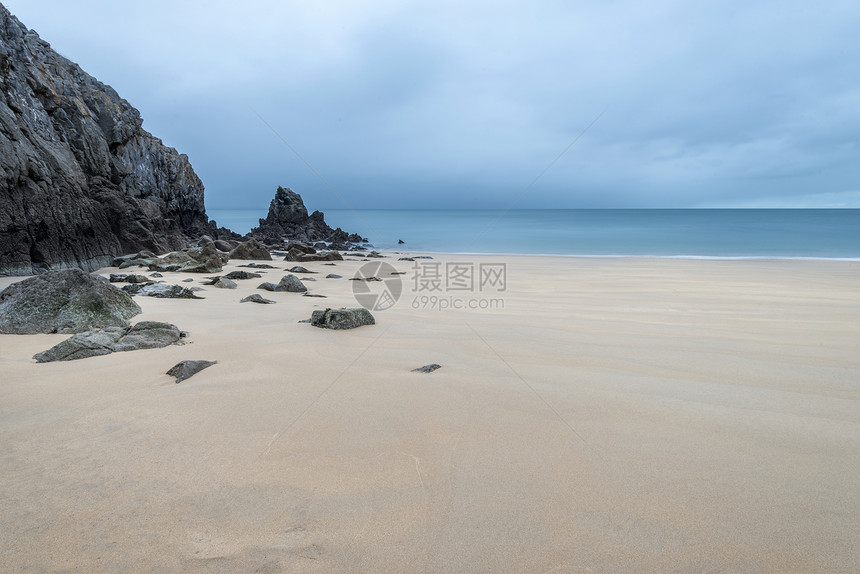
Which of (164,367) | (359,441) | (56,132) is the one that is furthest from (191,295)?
(56,132)

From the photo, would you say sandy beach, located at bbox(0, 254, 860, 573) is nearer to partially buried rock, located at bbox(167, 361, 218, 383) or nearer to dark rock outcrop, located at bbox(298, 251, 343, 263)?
partially buried rock, located at bbox(167, 361, 218, 383)

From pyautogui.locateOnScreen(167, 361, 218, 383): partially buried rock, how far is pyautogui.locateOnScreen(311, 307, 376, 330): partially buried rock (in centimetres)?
138

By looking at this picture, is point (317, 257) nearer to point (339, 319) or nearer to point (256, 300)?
point (256, 300)

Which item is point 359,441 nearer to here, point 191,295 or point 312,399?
point 312,399

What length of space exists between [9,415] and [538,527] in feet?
7.56

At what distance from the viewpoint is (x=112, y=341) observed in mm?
2984

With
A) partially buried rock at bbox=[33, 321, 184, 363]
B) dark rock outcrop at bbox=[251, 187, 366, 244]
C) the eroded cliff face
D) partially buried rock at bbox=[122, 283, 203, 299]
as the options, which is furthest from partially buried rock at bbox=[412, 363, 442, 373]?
dark rock outcrop at bbox=[251, 187, 366, 244]

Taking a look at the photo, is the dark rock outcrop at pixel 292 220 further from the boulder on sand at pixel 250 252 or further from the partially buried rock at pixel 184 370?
the partially buried rock at pixel 184 370

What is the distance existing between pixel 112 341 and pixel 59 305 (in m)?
1.03

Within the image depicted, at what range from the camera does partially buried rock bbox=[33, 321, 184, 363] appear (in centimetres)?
274

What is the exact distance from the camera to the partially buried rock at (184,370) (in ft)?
8.14

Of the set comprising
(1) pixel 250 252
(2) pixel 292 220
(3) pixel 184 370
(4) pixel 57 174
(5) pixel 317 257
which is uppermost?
(2) pixel 292 220

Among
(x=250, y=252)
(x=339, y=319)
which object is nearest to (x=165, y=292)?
(x=339, y=319)

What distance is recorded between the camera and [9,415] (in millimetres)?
1938
